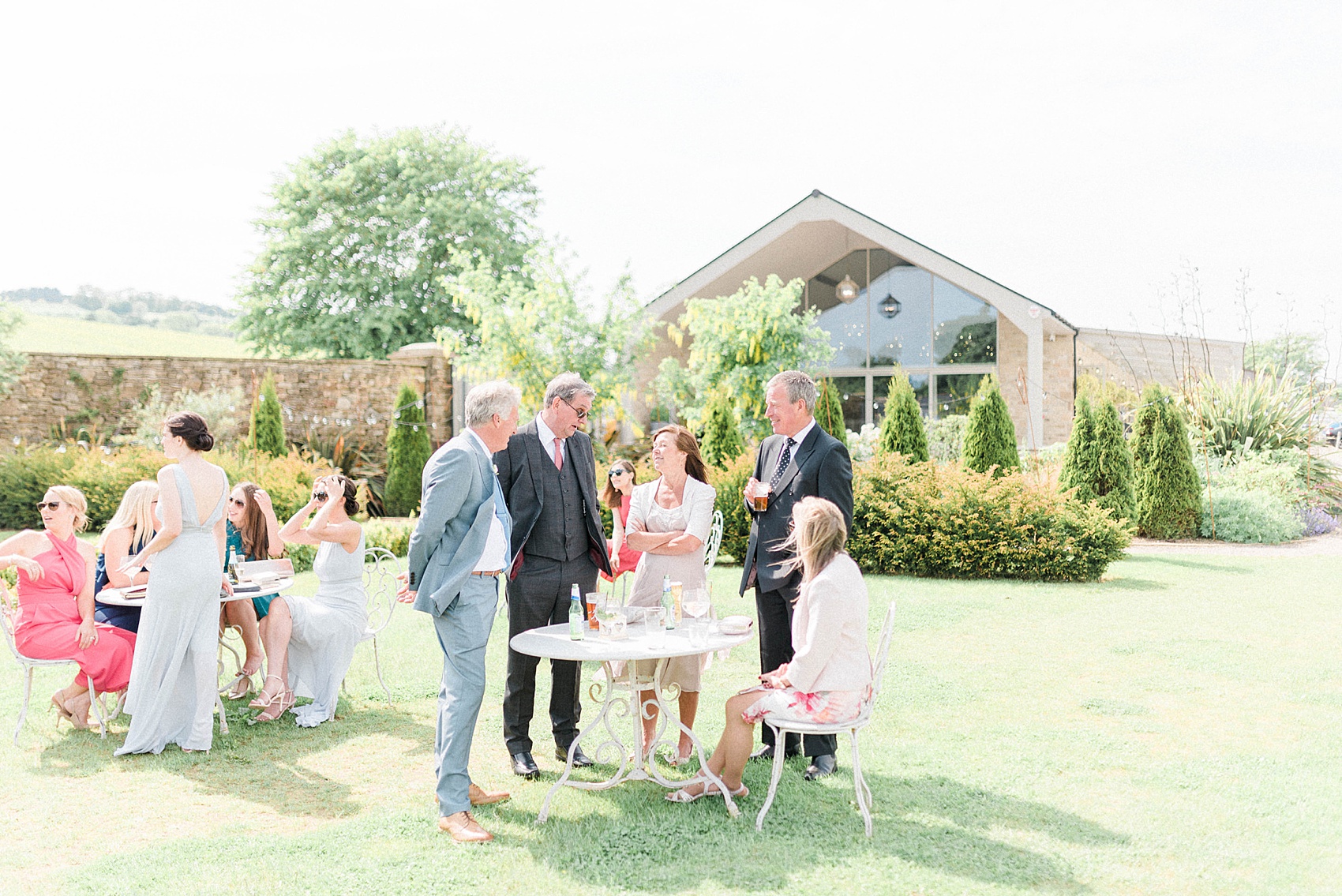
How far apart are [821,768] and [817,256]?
1684 centimetres

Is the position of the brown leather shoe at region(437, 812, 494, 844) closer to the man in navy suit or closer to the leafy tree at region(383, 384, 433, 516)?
the man in navy suit

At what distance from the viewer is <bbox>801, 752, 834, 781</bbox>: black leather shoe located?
187 inches

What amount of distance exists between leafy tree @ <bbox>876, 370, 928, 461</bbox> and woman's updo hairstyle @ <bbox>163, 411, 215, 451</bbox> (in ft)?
34.4

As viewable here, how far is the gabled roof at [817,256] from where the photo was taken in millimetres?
17234

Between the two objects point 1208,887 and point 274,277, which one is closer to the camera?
point 1208,887

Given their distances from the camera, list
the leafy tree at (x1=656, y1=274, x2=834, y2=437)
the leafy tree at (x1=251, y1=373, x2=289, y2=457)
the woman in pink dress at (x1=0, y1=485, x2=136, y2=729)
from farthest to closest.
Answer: the leafy tree at (x1=251, y1=373, x2=289, y2=457), the leafy tree at (x1=656, y1=274, x2=834, y2=437), the woman in pink dress at (x1=0, y1=485, x2=136, y2=729)

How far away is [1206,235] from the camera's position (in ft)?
67.4

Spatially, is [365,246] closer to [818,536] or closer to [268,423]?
[268,423]

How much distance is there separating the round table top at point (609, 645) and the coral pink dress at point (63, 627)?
111 inches

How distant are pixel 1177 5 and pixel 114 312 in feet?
246

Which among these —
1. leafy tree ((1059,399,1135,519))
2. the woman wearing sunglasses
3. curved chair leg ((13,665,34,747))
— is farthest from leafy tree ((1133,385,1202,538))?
curved chair leg ((13,665,34,747))

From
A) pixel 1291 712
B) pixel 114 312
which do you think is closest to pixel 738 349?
pixel 1291 712

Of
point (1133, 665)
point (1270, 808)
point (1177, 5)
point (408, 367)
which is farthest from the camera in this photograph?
point (408, 367)

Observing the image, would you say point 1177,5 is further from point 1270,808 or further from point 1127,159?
point 1127,159
